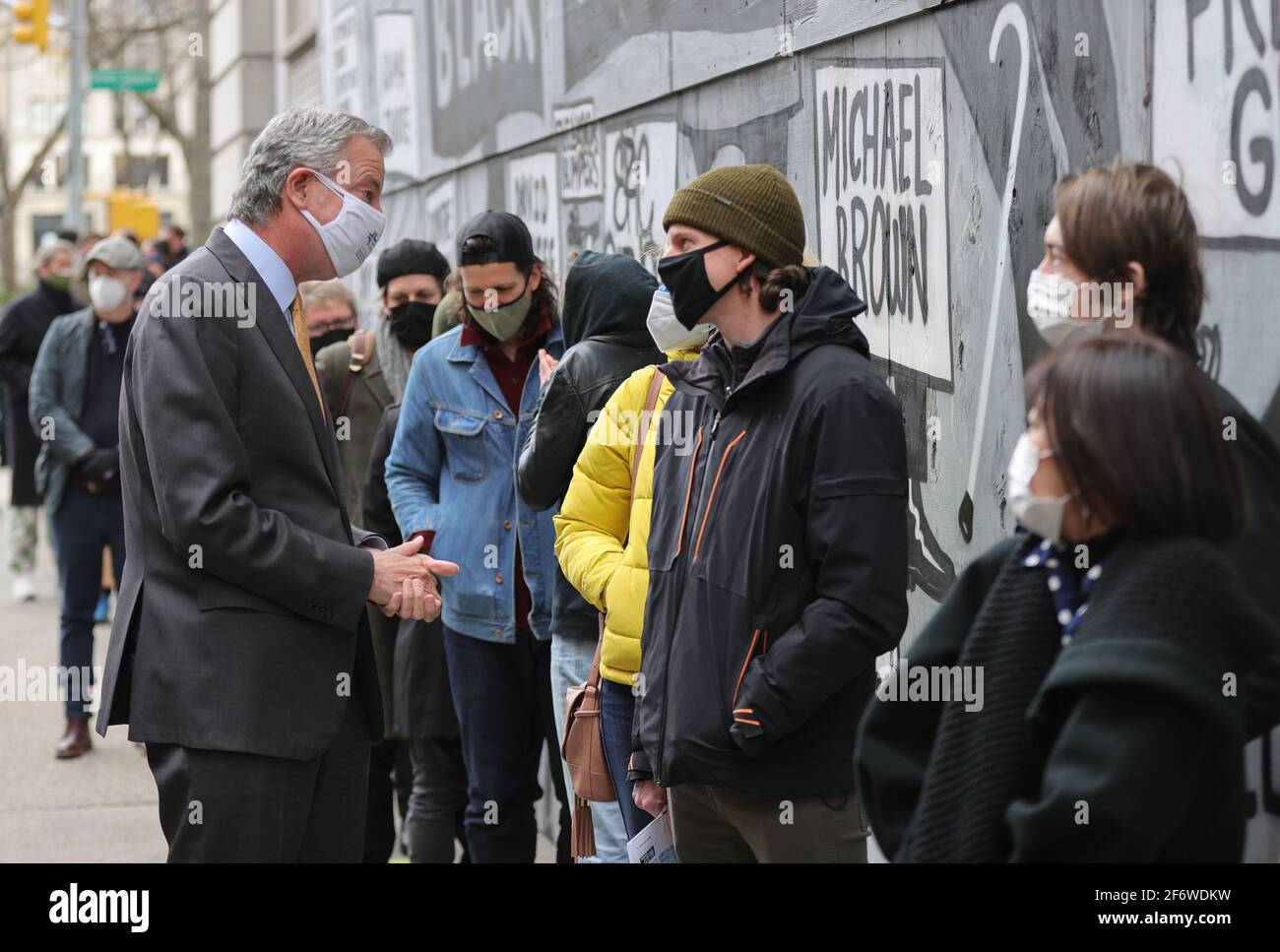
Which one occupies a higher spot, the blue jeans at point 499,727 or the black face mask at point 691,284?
the black face mask at point 691,284

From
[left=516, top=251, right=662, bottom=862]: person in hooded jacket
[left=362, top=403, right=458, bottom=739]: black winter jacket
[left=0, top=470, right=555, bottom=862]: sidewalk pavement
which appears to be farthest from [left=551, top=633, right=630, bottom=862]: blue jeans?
[left=0, top=470, right=555, bottom=862]: sidewalk pavement

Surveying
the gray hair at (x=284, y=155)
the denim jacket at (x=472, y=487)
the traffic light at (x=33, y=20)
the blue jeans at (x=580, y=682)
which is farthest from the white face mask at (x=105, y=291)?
the traffic light at (x=33, y=20)

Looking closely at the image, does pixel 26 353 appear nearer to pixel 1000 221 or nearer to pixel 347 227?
pixel 347 227

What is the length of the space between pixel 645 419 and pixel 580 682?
3.20ft

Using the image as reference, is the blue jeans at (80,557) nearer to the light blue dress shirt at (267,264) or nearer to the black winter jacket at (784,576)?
the light blue dress shirt at (267,264)

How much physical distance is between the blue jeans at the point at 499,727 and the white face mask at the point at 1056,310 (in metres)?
2.74

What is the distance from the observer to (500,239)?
5.24 metres

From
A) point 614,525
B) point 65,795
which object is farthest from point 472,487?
point 65,795

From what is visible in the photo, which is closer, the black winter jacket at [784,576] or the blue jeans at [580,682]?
the black winter jacket at [784,576]

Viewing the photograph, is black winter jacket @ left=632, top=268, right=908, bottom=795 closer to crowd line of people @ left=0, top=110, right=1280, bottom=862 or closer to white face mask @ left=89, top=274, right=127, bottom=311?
crowd line of people @ left=0, top=110, right=1280, bottom=862

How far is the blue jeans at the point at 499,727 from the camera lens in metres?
5.27

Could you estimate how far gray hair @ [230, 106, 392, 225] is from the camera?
12.1 ft

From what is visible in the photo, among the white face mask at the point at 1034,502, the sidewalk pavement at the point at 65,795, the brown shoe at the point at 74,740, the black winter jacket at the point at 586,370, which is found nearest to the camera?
the white face mask at the point at 1034,502

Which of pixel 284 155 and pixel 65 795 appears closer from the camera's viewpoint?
pixel 284 155
